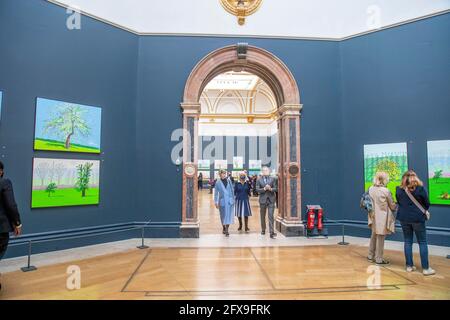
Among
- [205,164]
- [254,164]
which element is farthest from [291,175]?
[205,164]

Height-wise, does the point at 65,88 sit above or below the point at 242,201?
above

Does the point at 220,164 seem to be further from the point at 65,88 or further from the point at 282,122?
the point at 65,88

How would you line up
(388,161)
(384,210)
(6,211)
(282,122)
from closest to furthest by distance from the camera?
1. (6,211)
2. (384,210)
3. (388,161)
4. (282,122)

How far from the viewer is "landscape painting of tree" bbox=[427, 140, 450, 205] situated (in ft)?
18.1

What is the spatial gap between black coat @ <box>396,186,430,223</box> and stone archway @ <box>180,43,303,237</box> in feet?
8.61

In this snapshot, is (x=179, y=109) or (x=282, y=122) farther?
(x=282, y=122)

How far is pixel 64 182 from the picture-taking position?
5.30 metres

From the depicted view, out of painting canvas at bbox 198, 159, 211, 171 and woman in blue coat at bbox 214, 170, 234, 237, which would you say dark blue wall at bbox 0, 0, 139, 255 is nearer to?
woman in blue coat at bbox 214, 170, 234, 237

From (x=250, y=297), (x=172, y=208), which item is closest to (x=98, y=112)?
(x=172, y=208)

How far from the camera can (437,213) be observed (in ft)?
18.5

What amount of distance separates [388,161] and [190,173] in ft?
14.8

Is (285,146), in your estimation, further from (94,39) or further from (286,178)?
(94,39)
